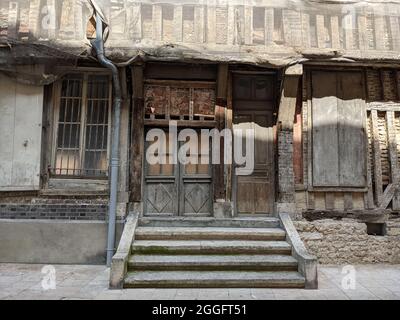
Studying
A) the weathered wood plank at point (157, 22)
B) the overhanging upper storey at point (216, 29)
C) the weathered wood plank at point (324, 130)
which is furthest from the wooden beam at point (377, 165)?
the weathered wood plank at point (157, 22)

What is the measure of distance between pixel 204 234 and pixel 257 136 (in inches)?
92.3

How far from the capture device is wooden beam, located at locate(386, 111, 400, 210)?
736 centimetres

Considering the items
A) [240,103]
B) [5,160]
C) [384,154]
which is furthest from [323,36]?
[5,160]

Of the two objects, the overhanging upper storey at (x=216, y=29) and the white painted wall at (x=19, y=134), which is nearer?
the overhanging upper storey at (x=216, y=29)

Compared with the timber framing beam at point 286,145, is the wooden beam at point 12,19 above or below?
above

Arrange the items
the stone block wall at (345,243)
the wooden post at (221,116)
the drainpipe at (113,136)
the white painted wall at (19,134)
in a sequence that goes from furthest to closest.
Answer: the wooden post at (221,116), the stone block wall at (345,243), the white painted wall at (19,134), the drainpipe at (113,136)

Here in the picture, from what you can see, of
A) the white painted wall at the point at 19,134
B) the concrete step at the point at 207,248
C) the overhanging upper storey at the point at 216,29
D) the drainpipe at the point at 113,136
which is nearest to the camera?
the concrete step at the point at 207,248

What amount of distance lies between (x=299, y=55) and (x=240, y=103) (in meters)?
1.54

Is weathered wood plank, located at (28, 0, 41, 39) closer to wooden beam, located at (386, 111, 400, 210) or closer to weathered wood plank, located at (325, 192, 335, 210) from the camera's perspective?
weathered wood plank, located at (325, 192, 335, 210)

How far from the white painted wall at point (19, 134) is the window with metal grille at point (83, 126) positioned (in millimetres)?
408

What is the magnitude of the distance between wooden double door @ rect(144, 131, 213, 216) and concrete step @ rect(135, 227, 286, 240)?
79 cm

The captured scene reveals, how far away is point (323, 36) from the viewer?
6922 millimetres

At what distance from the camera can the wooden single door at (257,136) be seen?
7453 mm

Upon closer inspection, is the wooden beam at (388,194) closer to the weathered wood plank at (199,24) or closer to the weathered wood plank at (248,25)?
the weathered wood plank at (248,25)
